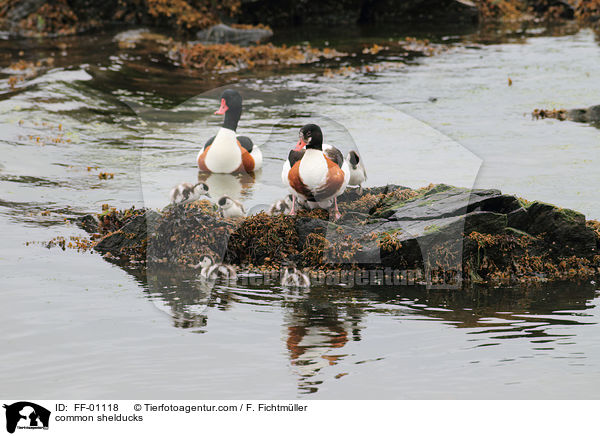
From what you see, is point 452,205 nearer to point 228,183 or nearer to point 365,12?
point 228,183

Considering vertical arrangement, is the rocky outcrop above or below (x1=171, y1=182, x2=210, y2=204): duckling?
below

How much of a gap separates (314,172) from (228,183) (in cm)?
346

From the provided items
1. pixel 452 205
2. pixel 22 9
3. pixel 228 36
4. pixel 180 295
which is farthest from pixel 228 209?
pixel 22 9

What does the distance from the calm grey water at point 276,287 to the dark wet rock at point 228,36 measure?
189 inches

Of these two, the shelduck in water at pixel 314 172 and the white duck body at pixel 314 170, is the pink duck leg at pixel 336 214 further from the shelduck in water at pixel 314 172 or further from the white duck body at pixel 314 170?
the white duck body at pixel 314 170

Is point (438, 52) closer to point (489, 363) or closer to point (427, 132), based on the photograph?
point (427, 132)

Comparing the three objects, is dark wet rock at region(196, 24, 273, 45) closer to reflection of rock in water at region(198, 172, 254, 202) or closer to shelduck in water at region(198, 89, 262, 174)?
shelduck in water at region(198, 89, 262, 174)

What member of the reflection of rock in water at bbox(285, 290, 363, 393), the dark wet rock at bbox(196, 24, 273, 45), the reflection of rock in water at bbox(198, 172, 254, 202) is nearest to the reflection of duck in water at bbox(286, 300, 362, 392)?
the reflection of rock in water at bbox(285, 290, 363, 393)

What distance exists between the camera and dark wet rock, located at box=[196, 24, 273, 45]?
25.9 meters

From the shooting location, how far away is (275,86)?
759 inches

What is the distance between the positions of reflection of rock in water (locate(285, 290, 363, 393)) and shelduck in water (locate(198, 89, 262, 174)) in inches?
184

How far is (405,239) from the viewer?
8328 mm

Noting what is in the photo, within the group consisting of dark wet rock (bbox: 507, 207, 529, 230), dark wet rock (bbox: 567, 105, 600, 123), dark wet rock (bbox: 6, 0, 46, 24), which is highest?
dark wet rock (bbox: 6, 0, 46, 24)
